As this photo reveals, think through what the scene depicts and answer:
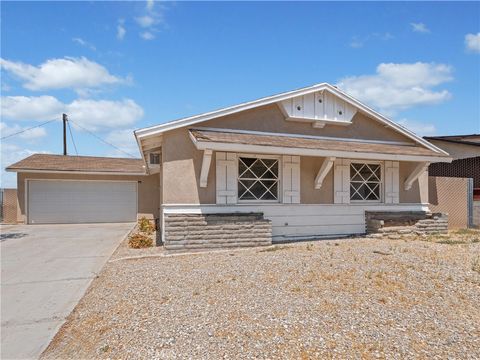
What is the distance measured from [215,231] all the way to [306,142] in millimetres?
3807

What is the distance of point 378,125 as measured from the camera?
448 inches

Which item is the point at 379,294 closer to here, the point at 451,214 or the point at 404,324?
the point at 404,324

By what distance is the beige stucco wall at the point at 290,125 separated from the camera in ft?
31.9

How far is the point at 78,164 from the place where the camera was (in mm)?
17391

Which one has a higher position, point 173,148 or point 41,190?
point 173,148

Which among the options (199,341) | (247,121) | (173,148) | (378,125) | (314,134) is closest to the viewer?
(199,341)

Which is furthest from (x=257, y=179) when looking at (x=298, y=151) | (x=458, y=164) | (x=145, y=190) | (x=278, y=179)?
(x=458, y=164)

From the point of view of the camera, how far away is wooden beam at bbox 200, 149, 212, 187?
825 centimetres

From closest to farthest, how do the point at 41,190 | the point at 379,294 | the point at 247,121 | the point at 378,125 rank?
the point at 379,294 → the point at 247,121 → the point at 378,125 → the point at 41,190

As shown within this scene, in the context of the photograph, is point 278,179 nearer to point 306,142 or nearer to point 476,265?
point 306,142

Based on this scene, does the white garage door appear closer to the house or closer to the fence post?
the house

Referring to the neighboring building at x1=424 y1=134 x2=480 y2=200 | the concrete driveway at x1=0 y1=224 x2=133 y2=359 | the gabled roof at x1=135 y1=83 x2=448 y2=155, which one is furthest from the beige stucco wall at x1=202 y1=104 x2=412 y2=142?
the neighboring building at x1=424 y1=134 x2=480 y2=200

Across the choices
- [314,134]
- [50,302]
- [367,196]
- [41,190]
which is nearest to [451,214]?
[367,196]

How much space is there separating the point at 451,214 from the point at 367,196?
165 inches
